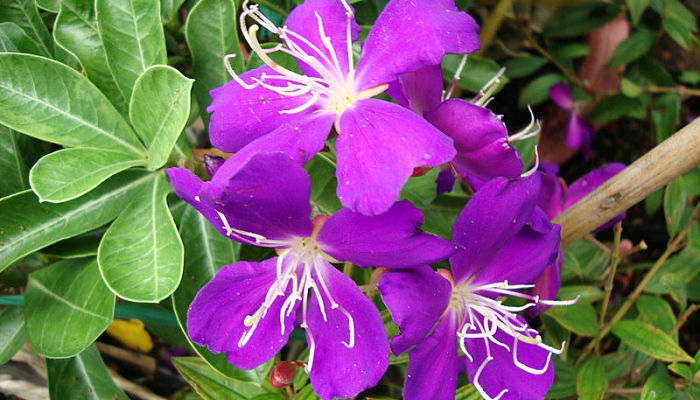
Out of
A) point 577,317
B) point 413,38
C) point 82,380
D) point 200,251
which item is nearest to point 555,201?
point 577,317

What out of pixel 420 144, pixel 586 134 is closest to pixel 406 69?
pixel 420 144

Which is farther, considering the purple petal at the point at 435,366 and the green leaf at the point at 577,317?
the green leaf at the point at 577,317

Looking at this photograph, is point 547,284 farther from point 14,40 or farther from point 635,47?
point 635,47

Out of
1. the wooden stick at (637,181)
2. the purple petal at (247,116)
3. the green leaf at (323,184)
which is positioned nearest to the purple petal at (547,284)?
the wooden stick at (637,181)

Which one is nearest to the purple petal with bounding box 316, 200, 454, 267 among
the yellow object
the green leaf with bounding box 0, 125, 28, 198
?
the green leaf with bounding box 0, 125, 28, 198

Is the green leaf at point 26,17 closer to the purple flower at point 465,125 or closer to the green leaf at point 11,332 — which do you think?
the green leaf at point 11,332

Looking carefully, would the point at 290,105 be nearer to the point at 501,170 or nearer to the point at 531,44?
the point at 501,170
